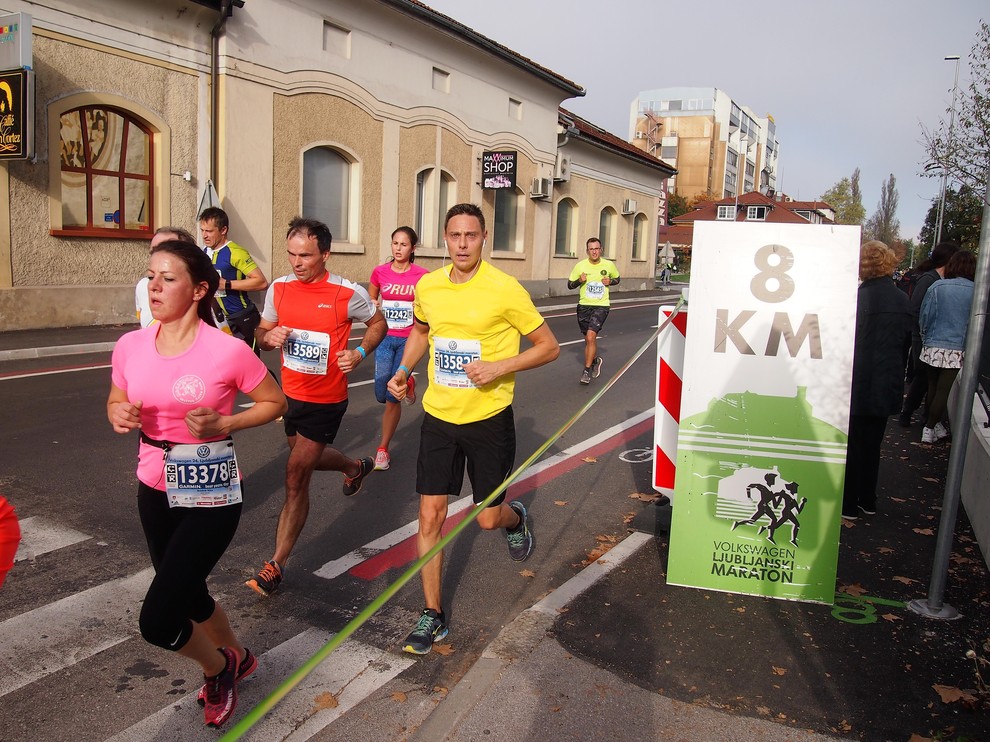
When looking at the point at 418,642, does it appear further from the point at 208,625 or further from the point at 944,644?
the point at 944,644

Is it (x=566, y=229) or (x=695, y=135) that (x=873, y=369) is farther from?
(x=695, y=135)

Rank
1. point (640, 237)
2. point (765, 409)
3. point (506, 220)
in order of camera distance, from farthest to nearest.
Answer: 1. point (640, 237)
2. point (506, 220)
3. point (765, 409)

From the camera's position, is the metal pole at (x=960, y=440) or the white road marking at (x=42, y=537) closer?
the metal pole at (x=960, y=440)

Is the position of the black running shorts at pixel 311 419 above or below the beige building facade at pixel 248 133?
below

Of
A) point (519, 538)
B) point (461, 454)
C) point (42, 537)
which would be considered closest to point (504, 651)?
point (461, 454)

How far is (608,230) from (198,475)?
32.9 metres

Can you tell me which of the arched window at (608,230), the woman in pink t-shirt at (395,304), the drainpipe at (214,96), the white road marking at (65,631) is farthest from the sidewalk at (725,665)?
the arched window at (608,230)

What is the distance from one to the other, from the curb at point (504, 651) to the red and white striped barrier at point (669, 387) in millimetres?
746

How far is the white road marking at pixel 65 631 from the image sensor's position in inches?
133

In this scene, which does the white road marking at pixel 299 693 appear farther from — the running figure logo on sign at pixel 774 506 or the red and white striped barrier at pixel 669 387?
the red and white striped barrier at pixel 669 387

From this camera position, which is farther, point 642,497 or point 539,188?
point 539,188

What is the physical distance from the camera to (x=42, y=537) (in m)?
4.79

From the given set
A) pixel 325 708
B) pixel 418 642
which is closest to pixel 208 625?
pixel 325 708

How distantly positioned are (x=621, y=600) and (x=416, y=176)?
19.2 metres
